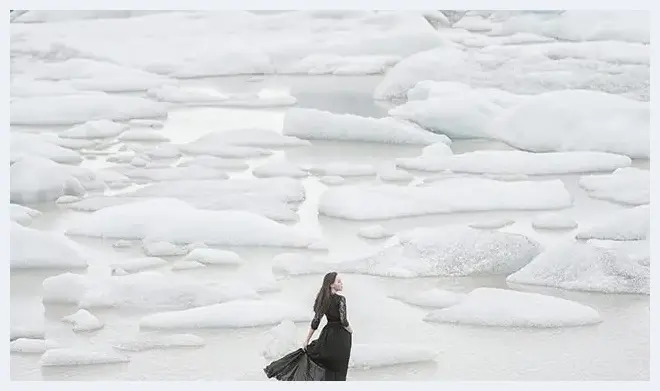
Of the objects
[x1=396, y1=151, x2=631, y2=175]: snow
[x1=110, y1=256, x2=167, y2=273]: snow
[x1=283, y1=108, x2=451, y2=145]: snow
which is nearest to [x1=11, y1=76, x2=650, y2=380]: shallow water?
[x1=110, y1=256, x2=167, y2=273]: snow

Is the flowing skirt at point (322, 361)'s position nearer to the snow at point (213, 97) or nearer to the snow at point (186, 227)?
the snow at point (186, 227)

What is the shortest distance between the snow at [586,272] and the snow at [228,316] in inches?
49.7

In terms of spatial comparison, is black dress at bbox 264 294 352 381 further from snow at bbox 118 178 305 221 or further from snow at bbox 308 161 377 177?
snow at bbox 308 161 377 177

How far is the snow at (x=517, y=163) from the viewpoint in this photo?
951cm

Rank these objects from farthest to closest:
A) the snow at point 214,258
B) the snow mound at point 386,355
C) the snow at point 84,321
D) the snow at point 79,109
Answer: the snow at point 79,109, the snow at point 214,258, the snow at point 84,321, the snow mound at point 386,355

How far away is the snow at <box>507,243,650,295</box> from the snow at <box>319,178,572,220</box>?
123 centimetres

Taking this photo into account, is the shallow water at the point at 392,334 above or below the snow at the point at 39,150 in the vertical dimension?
above

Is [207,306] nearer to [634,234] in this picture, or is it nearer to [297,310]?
[297,310]

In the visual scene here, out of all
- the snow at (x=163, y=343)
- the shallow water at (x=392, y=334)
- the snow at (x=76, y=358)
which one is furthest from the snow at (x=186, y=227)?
the snow at (x=76, y=358)

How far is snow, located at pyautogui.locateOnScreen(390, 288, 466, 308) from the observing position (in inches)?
289

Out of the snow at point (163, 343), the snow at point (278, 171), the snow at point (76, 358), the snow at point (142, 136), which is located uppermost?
the snow at point (76, 358)

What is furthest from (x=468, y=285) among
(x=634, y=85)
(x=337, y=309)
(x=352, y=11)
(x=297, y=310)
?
(x=352, y=11)

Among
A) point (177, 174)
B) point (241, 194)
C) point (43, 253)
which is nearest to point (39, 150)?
point (177, 174)

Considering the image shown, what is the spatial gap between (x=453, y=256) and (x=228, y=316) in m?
1.37
